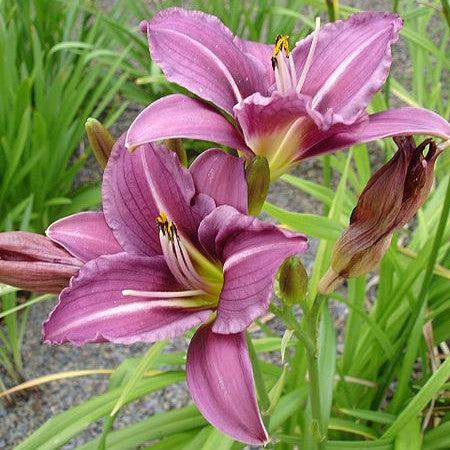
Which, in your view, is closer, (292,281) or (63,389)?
(292,281)

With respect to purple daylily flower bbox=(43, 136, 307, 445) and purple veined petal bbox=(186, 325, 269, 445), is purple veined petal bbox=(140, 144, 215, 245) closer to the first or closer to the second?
purple daylily flower bbox=(43, 136, 307, 445)

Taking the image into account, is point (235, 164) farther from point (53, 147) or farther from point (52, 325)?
point (53, 147)

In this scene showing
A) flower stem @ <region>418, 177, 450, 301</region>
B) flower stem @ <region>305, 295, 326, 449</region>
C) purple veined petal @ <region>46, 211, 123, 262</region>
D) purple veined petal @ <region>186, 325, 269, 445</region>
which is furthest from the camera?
flower stem @ <region>418, 177, 450, 301</region>

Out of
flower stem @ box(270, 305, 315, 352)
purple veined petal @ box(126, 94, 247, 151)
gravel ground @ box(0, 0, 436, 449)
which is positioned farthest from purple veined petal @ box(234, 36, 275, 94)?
gravel ground @ box(0, 0, 436, 449)

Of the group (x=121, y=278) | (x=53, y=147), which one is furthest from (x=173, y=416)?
(x=53, y=147)

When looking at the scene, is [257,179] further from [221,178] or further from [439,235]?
[439,235]

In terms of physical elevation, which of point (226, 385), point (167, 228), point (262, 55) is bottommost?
point (226, 385)

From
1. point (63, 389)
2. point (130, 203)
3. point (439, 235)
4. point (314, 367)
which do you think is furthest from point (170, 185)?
point (63, 389)
